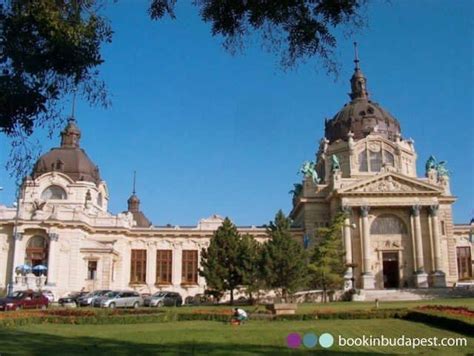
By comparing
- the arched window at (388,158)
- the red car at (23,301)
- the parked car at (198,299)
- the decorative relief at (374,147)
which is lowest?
the parked car at (198,299)

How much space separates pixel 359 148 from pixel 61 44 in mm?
58690

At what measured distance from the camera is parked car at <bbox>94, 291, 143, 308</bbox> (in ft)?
136

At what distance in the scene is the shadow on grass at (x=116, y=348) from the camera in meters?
15.4

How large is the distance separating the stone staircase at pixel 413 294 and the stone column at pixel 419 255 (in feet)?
14.8

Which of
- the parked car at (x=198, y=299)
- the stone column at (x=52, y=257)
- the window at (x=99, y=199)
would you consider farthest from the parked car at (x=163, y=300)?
the window at (x=99, y=199)

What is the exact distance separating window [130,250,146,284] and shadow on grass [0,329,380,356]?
4263cm

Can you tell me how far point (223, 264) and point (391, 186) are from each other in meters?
22.0

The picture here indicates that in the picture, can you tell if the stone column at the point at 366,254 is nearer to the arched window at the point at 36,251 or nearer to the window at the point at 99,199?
the window at the point at 99,199

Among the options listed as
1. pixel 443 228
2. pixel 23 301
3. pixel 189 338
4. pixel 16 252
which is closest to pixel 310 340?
pixel 189 338

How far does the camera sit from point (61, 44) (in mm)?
10531

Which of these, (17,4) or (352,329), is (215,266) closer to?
(352,329)

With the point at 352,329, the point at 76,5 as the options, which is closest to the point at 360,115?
the point at 352,329

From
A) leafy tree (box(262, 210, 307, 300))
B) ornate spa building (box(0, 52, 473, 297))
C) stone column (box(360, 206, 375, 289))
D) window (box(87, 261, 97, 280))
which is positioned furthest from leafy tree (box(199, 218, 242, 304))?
stone column (box(360, 206, 375, 289))

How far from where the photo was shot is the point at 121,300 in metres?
42.1
